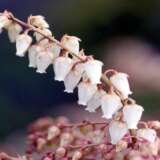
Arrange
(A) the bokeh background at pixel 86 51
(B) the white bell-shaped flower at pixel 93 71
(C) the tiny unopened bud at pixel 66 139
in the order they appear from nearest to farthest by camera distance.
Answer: (B) the white bell-shaped flower at pixel 93 71 → (C) the tiny unopened bud at pixel 66 139 → (A) the bokeh background at pixel 86 51

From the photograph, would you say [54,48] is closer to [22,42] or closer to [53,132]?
[22,42]

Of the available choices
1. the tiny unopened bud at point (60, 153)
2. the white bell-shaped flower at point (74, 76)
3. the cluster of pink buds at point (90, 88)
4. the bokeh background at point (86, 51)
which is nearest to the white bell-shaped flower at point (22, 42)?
the cluster of pink buds at point (90, 88)

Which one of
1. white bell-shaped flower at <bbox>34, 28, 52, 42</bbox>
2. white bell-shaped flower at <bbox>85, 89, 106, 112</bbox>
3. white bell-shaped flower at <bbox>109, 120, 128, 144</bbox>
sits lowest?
white bell-shaped flower at <bbox>109, 120, 128, 144</bbox>

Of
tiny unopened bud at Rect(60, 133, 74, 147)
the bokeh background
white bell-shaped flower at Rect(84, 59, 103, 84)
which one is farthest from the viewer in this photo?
the bokeh background

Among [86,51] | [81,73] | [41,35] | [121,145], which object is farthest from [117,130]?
[86,51]

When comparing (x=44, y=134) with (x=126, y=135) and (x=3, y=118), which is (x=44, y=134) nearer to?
(x=126, y=135)

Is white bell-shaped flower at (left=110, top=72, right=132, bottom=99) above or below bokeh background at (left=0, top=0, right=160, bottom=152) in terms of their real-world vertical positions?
below

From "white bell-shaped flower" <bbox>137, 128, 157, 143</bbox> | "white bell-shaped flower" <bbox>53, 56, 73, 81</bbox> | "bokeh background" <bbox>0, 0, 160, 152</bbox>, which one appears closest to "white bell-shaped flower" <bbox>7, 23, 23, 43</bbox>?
"white bell-shaped flower" <bbox>53, 56, 73, 81</bbox>

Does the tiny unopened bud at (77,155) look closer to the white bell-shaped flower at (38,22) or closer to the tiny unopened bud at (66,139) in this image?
the tiny unopened bud at (66,139)

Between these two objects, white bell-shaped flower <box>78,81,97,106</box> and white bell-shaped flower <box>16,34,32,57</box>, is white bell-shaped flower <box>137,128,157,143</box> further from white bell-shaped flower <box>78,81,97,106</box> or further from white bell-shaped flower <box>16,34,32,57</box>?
white bell-shaped flower <box>16,34,32,57</box>
